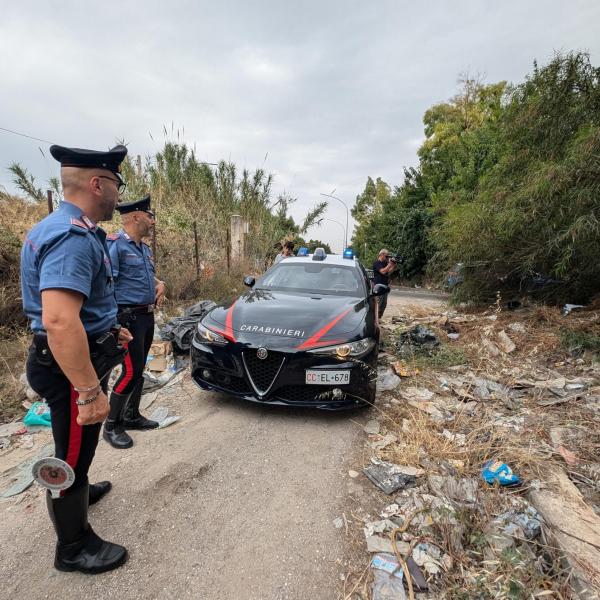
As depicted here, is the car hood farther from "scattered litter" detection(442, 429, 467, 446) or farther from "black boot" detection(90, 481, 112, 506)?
"black boot" detection(90, 481, 112, 506)

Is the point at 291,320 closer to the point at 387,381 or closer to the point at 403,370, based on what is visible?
the point at 387,381

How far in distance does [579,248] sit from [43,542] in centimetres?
659

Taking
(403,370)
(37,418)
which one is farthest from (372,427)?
(37,418)

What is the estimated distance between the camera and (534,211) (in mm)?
5137

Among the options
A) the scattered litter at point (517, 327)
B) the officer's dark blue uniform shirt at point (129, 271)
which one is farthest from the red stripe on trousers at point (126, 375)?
the scattered litter at point (517, 327)

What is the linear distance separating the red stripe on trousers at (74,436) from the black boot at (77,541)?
16 cm

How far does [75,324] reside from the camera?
1.34m

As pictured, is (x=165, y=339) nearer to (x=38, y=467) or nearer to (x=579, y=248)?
(x=38, y=467)

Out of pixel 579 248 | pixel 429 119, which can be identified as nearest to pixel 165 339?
pixel 579 248

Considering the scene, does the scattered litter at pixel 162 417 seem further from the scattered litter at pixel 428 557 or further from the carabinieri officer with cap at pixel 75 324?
the scattered litter at pixel 428 557

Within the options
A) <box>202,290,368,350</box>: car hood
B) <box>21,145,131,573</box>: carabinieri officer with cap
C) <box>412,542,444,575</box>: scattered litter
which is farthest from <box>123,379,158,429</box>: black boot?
<box>412,542,444,575</box>: scattered litter

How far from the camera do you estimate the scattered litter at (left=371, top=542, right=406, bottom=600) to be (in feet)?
5.20

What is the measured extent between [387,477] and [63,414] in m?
1.93

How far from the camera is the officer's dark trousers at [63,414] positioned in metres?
1.50
